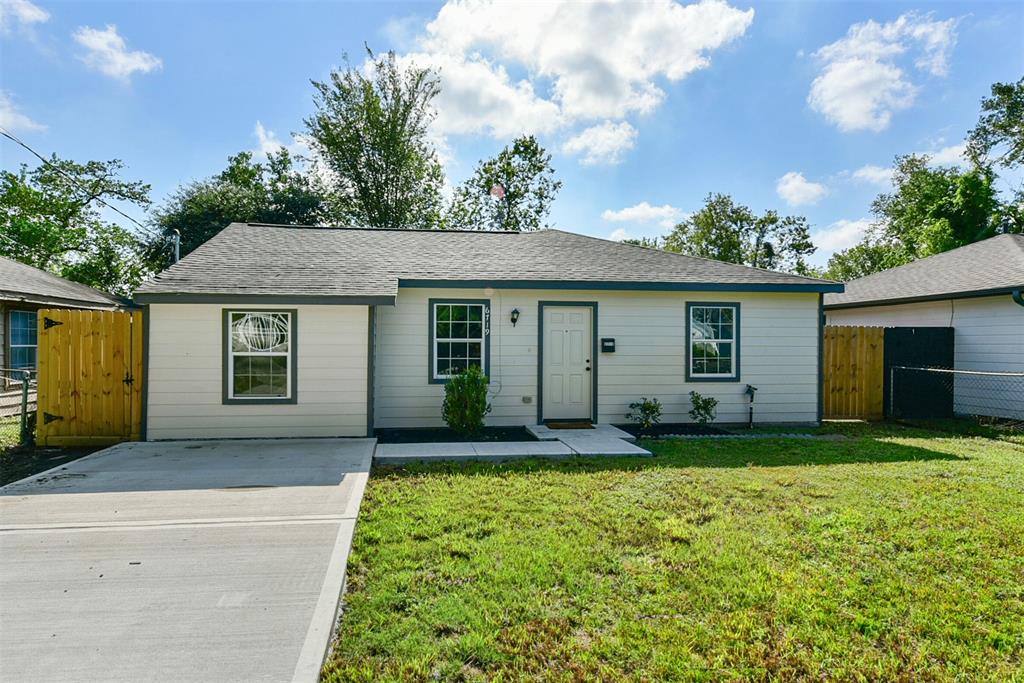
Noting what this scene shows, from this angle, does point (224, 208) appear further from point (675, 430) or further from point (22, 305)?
point (675, 430)

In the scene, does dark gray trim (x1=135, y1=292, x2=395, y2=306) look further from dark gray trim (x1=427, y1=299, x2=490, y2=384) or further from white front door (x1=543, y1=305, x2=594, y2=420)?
white front door (x1=543, y1=305, x2=594, y2=420)

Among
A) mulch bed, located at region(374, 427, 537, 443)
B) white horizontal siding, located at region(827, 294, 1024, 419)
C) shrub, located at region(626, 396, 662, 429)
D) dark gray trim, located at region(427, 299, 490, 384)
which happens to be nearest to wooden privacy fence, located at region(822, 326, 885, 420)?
white horizontal siding, located at region(827, 294, 1024, 419)

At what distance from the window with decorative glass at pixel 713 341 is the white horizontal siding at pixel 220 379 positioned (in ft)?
18.3

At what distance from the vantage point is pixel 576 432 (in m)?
8.21

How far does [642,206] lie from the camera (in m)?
32.3

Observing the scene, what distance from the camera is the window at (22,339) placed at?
39.3ft

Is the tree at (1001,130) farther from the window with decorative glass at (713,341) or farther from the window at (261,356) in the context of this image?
the window at (261,356)

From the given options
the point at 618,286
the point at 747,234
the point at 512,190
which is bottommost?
the point at 618,286

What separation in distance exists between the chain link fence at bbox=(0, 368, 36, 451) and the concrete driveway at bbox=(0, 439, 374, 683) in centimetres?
246

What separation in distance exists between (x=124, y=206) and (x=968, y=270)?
119 feet

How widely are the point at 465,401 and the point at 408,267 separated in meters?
2.66

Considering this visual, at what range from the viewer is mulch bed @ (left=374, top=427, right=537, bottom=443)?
303 inches

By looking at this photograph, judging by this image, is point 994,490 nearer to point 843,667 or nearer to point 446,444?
point 843,667

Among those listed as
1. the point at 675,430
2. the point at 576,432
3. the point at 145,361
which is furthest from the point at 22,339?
the point at 675,430
